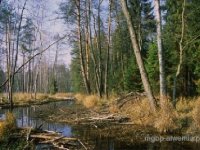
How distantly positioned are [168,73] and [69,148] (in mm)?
17037

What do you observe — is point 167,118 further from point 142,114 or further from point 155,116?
point 142,114

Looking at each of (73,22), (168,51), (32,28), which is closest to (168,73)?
(168,51)

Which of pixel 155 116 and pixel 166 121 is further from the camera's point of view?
pixel 155 116

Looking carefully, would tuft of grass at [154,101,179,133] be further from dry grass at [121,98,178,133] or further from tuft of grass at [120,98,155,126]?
tuft of grass at [120,98,155,126]

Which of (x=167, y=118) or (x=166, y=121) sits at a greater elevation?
(x=167, y=118)

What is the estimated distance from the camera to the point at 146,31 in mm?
38000

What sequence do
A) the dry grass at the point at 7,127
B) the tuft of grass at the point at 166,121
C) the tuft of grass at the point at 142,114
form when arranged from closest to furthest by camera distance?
the dry grass at the point at 7,127 < the tuft of grass at the point at 166,121 < the tuft of grass at the point at 142,114

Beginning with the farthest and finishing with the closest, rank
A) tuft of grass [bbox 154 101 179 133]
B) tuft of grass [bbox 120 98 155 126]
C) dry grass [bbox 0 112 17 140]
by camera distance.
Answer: tuft of grass [bbox 120 98 155 126] → tuft of grass [bbox 154 101 179 133] → dry grass [bbox 0 112 17 140]

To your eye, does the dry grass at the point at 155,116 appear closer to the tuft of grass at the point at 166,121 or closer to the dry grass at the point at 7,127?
the tuft of grass at the point at 166,121

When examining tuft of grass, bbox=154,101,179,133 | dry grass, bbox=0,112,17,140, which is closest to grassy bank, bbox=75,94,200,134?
tuft of grass, bbox=154,101,179,133

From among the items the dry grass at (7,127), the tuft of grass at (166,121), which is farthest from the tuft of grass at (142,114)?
the dry grass at (7,127)

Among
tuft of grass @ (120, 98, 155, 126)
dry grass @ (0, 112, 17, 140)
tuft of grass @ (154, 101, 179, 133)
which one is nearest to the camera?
dry grass @ (0, 112, 17, 140)

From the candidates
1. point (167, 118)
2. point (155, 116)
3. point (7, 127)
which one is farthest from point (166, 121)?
point (7, 127)

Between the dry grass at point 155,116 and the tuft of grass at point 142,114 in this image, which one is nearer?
the dry grass at point 155,116
